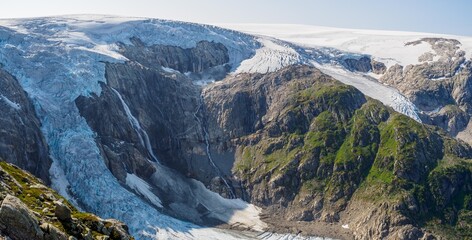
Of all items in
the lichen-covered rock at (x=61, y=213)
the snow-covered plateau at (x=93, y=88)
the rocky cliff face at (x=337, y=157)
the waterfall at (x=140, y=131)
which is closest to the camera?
the lichen-covered rock at (x=61, y=213)

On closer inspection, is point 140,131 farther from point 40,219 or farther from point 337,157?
point 40,219

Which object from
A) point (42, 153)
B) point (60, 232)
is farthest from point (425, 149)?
point (60, 232)

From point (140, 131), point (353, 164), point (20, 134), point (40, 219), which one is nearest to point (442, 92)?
point (353, 164)

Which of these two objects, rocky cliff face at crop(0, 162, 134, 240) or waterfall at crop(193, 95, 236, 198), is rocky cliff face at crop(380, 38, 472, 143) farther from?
rocky cliff face at crop(0, 162, 134, 240)

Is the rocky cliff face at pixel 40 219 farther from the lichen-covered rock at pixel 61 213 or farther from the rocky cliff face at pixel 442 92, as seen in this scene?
the rocky cliff face at pixel 442 92

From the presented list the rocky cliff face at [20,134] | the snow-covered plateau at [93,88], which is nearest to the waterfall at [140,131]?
the snow-covered plateau at [93,88]

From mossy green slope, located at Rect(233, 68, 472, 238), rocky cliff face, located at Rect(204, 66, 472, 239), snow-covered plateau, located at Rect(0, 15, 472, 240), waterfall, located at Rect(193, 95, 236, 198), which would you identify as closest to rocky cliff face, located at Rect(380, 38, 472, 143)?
snow-covered plateau, located at Rect(0, 15, 472, 240)
